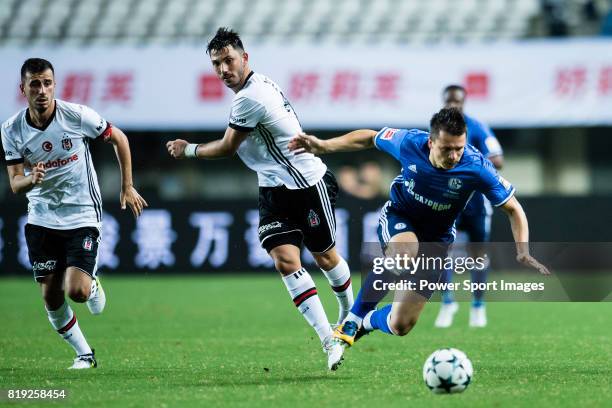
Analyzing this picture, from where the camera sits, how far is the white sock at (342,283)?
28.3 ft

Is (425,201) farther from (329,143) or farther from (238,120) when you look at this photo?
(238,120)

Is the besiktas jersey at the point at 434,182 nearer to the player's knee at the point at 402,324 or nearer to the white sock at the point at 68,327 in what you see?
the player's knee at the point at 402,324

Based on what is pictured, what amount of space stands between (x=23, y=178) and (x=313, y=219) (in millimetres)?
2151

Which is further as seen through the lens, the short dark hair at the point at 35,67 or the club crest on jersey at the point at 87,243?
the club crest on jersey at the point at 87,243

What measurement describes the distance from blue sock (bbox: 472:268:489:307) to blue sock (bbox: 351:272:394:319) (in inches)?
129

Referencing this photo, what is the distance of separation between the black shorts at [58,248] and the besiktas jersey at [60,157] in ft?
0.19

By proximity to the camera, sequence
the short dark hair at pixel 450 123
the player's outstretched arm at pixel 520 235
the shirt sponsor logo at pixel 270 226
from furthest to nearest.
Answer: the shirt sponsor logo at pixel 270 226
the short dark hair at pixel 450 123
the player's outstretched arm at pixel 520 235

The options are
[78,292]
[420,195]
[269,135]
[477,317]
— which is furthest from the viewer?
[477,317]

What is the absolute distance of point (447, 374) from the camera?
6.40 meters

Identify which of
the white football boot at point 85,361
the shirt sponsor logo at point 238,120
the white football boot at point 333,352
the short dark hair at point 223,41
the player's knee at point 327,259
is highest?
the short dark hair at point 223,41

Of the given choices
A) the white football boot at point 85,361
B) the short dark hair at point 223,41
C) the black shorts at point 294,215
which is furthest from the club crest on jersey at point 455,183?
the white football boot at point 85,361

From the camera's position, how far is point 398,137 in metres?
7.40

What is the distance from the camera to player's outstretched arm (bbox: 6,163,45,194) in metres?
7.18

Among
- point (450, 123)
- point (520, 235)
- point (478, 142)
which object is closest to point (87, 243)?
point (450, 123)
